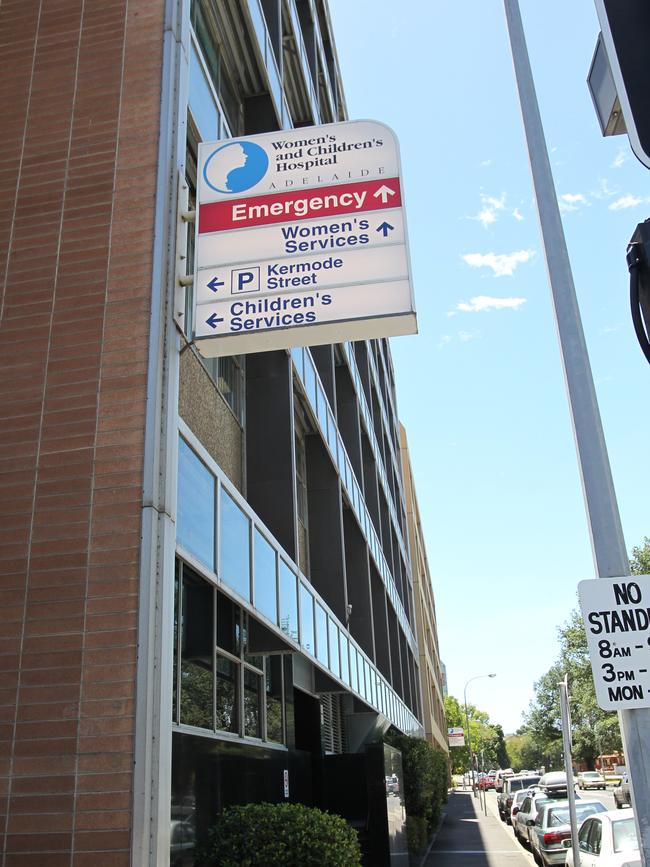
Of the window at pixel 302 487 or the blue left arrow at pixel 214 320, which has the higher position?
the window at pixel 302 487

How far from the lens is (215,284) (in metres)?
7.40

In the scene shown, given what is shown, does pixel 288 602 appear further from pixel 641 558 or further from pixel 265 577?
pixel 641 558

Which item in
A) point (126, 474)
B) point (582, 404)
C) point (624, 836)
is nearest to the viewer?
point (582, 404)

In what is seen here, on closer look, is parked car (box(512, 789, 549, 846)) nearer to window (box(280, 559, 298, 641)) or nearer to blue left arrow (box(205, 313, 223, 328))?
window (box(280, 559, 298, 641))

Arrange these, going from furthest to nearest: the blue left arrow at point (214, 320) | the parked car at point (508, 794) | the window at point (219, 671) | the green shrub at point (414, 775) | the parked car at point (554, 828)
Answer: the parked car at point (508, 794)
the green shrub at point (414, 775)
the parked car at point (554, 828)
the window at point (219, 671)
the blue left arrow at point (214, 320)

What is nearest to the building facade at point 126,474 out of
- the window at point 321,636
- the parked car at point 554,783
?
the window at point 321,636

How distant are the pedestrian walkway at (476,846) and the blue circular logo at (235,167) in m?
17.9

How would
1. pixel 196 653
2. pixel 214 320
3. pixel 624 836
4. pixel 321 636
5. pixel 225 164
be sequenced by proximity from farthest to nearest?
pixel 321 636
pixel 624 836
pixel 196 653
pixel 225 164
pixel 214 320

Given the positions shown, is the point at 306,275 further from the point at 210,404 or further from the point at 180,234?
the point at 210,404

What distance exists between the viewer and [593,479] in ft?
15.8

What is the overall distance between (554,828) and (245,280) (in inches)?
591

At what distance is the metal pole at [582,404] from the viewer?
4.04m

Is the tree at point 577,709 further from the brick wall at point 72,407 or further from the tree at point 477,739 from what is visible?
the brick wall at point 72,407

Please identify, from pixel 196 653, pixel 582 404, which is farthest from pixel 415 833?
pixel 582 404
